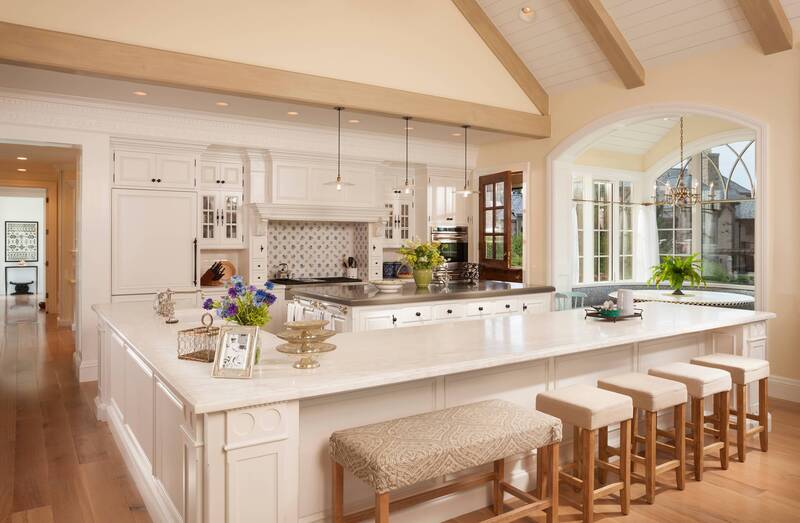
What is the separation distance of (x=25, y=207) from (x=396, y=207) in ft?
42.1

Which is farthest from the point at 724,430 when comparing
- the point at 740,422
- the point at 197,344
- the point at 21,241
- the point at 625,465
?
the point at 21,241

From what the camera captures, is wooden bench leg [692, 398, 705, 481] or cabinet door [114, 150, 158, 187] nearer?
wooden bench leg [692, 398, 705, 481]

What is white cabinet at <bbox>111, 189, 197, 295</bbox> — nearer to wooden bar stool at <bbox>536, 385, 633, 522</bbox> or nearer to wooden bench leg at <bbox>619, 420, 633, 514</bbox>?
wooden bar stool at <bbox>536, 385, 633, 522</bbox>

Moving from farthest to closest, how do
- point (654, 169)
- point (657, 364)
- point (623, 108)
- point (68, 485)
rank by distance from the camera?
1. point (654, 169)
2. point (623, 108)
3. point (657, 364)
4. point (68, 485)

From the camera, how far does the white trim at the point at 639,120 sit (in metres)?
4.97

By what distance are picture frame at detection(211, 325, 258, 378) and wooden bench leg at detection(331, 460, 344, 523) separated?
20.5 inches

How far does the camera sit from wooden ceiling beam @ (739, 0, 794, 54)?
4.53m

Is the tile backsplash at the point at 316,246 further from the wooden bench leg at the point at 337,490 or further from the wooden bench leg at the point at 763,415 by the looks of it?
the wooden bench leg at the point at 337,490

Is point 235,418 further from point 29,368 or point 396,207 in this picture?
point 396,207

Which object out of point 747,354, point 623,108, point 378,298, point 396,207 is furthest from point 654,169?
point 378,298

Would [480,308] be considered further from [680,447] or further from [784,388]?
[784,388]

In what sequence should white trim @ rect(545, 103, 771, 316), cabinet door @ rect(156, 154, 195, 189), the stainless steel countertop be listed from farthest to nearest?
1. cabinet door @ rect(156, 154, 195, 189)
2. white trim @ rect(545, 103, 771, 316)
3. the stainless steel countertop

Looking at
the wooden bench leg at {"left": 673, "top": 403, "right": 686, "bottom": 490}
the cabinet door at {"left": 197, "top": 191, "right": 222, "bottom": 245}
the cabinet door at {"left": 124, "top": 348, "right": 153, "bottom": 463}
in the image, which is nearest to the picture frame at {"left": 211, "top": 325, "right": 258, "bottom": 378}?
the cabinet door at {"left": 124, "top": 348, "right": 153, "bottom": 463}

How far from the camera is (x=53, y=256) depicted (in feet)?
34.9
